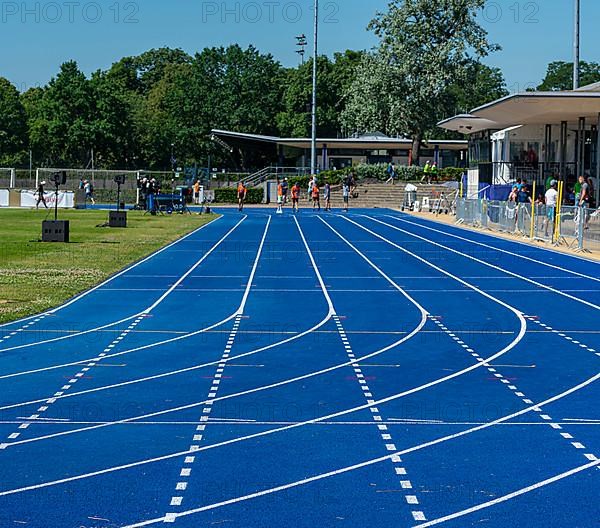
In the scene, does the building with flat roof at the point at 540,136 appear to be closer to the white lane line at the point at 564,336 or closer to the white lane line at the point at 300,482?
the white lane line at the point at 564,336

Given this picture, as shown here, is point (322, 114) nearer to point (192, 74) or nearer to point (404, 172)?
point (192, 74)

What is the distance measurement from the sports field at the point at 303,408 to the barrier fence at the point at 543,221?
30.2 ft

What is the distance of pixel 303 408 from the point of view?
9109 mm

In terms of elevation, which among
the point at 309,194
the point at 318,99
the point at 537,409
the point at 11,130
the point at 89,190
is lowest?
the point at 537,409

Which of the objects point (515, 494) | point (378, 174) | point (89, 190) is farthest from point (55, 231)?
point (378, 174)

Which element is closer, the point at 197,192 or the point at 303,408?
the point at 303,408

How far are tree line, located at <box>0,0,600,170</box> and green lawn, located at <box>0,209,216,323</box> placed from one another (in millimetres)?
35824

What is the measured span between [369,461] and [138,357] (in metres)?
5.00

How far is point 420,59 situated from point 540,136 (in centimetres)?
2697

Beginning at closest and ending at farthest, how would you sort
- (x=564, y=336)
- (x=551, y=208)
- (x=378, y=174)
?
(x=564, y=336)
(x=551, y=208)
(x=378, y=174)

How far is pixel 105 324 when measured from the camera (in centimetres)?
1438

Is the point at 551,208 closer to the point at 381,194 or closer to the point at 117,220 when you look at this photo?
the point at 117,220

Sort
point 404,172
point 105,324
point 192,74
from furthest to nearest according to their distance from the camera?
point 192,74, point 404,172, point 105,324

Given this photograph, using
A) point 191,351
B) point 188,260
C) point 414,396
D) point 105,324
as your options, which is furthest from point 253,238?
point 414,396
